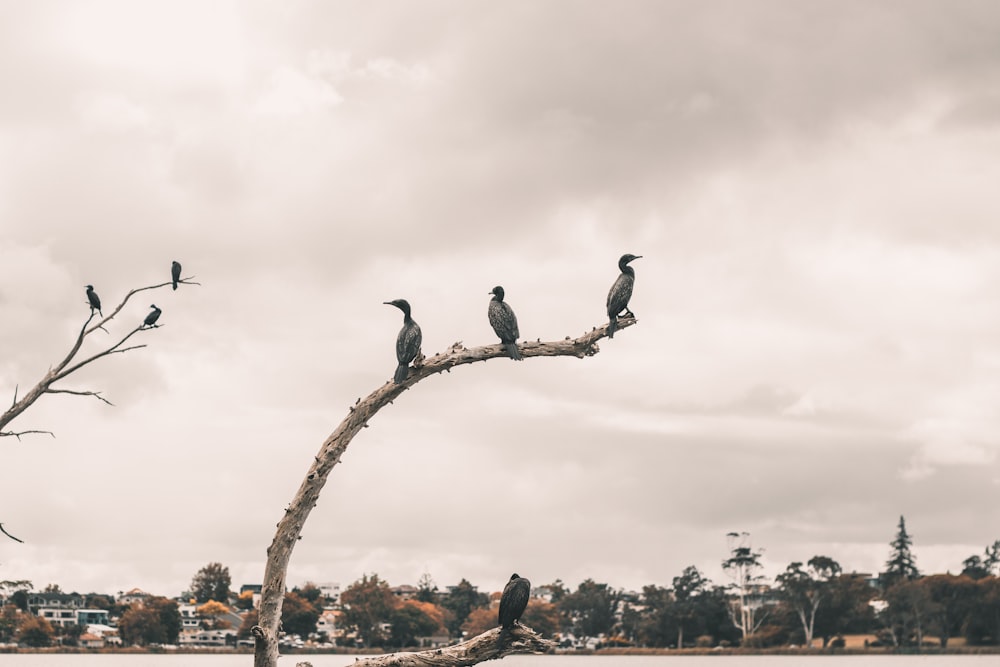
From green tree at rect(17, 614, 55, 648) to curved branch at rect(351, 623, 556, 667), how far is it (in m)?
124

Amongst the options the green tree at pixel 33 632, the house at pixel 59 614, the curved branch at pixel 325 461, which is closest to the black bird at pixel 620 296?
the curved branch at pixel 325 461

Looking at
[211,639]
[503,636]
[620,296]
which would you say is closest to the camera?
[503,636]

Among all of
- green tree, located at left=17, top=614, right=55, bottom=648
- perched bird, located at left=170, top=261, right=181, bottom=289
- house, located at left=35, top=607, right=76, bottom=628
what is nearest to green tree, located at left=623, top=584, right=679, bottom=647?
green tree, located at left=17, top=614, right=55, bottom=648

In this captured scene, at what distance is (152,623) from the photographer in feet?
415

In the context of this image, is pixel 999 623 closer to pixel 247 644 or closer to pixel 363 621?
pixel 363 621

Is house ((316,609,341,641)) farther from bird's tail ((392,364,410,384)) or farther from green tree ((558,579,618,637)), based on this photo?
bird's tail ((392,364,410,384))

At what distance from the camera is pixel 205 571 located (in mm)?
175375

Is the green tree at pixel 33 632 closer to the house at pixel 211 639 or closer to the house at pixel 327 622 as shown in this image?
the house at pixel 211 639

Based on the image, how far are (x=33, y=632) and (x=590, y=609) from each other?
59555mm

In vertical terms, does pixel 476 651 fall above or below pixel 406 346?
below

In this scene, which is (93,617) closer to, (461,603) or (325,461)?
(461,603)

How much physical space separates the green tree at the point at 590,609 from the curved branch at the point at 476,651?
123m

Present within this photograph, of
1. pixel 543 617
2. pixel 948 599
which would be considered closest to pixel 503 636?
pixel 948 599

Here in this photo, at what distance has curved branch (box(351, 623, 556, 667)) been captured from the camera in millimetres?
11852
